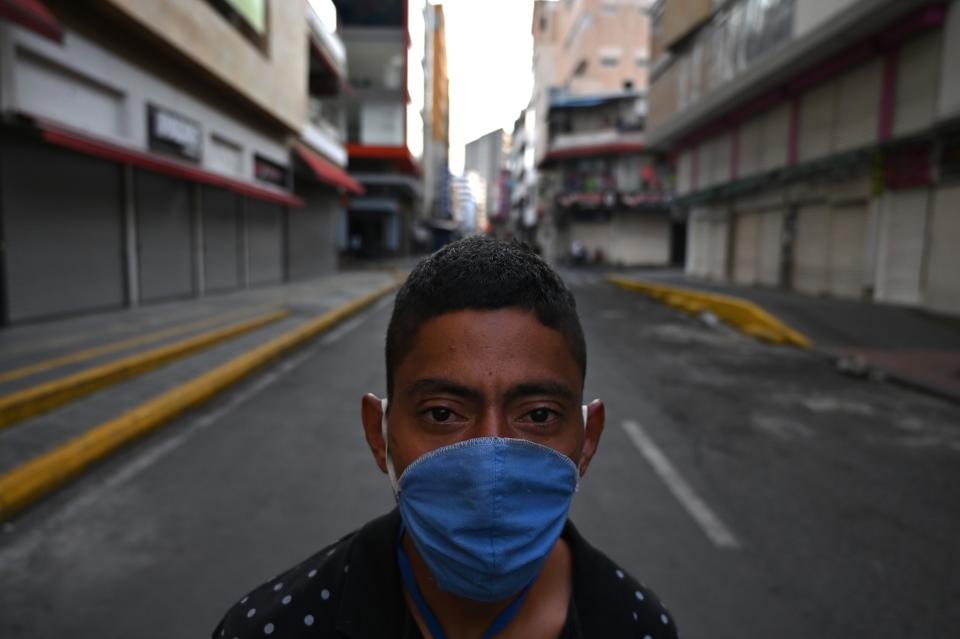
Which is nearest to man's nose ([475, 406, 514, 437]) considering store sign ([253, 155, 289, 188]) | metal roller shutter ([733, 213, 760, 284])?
store sign ([253, 155, 289, 188])

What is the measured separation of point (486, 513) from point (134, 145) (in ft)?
44.2

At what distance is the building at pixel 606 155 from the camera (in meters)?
46.6

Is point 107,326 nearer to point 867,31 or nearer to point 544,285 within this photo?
point 544,285

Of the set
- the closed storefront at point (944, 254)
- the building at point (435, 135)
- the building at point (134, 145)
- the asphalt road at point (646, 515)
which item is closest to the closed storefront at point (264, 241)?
the building at point (134, 145)

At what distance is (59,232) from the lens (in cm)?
1040

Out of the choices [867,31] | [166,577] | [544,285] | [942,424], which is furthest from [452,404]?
[867,31]

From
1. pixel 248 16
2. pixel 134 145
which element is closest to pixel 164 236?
pixel 134 145

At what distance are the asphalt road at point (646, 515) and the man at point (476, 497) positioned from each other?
5.80 feet

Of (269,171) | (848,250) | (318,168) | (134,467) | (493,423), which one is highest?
(318,168)

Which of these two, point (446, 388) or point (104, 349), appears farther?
point (104, 349)

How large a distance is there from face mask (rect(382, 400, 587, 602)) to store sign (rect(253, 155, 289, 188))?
20.4m

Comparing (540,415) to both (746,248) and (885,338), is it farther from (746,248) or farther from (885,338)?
(746,248)

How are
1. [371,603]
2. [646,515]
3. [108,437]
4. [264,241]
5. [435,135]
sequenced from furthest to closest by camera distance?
[435,135], [264,241], [108,437], [646,515], [371,603]

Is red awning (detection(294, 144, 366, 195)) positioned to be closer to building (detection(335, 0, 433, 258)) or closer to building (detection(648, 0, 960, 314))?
building (detection(648, 0, 960, 314))
